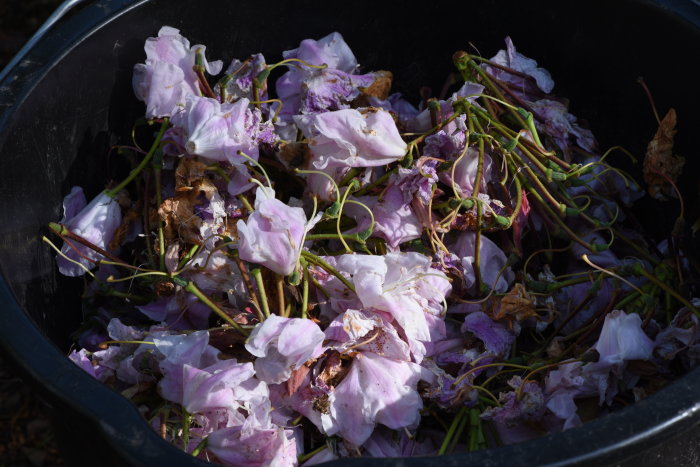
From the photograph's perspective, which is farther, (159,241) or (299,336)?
(159,241)

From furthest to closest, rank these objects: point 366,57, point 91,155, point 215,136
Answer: point 366,57 → point 91,155 → point 215,136

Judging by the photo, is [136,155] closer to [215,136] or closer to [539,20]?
[215,136]

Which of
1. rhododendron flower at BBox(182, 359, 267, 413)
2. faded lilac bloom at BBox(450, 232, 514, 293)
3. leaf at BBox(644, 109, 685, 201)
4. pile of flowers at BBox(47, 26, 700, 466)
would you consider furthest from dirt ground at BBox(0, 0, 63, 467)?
leaf at BBox(644, 109, 685, 201)

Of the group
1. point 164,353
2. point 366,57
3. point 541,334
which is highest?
point 366,57

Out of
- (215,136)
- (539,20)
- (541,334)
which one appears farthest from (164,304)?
(539,20)

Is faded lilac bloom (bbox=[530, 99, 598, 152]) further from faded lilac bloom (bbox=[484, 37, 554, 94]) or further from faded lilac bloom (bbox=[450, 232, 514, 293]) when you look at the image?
faded lilac bloom (bbox=[450, 232, 514, 293])

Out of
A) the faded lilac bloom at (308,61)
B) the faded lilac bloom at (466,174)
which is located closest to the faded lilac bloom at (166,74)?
the faded lilac bloom at (308,61)

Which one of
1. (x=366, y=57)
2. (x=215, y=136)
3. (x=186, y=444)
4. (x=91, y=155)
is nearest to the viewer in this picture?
(x=186, y=444)

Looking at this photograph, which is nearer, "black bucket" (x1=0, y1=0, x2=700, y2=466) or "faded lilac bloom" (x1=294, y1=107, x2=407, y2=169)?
"black bucket" (x1=0, y1=0, x2=700, y2=466)

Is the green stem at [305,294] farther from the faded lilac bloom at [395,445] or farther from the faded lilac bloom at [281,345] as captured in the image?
the faded lilac bloom at [395,445]
